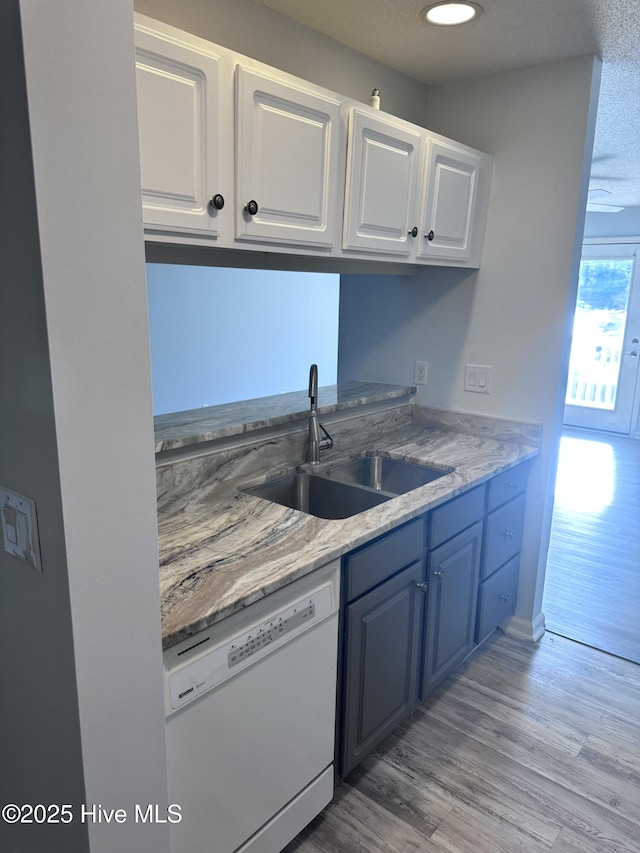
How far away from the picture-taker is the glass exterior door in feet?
20.9

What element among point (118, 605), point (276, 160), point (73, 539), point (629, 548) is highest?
point (276, 160)

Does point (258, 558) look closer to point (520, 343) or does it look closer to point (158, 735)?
point (158, 735)

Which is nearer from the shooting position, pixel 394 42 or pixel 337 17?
pixel 337 17

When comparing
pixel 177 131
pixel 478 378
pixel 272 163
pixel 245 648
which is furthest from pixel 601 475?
pixel 177 131

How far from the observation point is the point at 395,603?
1.84 meters

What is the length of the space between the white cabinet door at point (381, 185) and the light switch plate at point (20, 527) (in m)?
1.31

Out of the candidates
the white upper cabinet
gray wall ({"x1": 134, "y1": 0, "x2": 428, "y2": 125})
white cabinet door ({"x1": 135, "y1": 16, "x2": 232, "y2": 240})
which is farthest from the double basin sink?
gray wall ({"x1": 134, "y1": 0, "x2": 428, "y2": 125})

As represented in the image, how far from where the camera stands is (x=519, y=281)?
99.7 inches

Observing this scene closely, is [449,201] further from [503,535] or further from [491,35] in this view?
[503,535]

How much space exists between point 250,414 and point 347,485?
0.44m

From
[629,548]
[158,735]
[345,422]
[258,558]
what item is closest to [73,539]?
[158,735]

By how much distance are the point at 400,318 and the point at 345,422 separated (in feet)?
2.36

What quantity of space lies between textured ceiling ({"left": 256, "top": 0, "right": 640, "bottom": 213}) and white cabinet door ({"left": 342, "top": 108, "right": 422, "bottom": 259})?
1.15 feet

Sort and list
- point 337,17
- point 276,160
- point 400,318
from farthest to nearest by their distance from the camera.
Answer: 1. point 400,318
2. point 337,17
3. point 276,160
